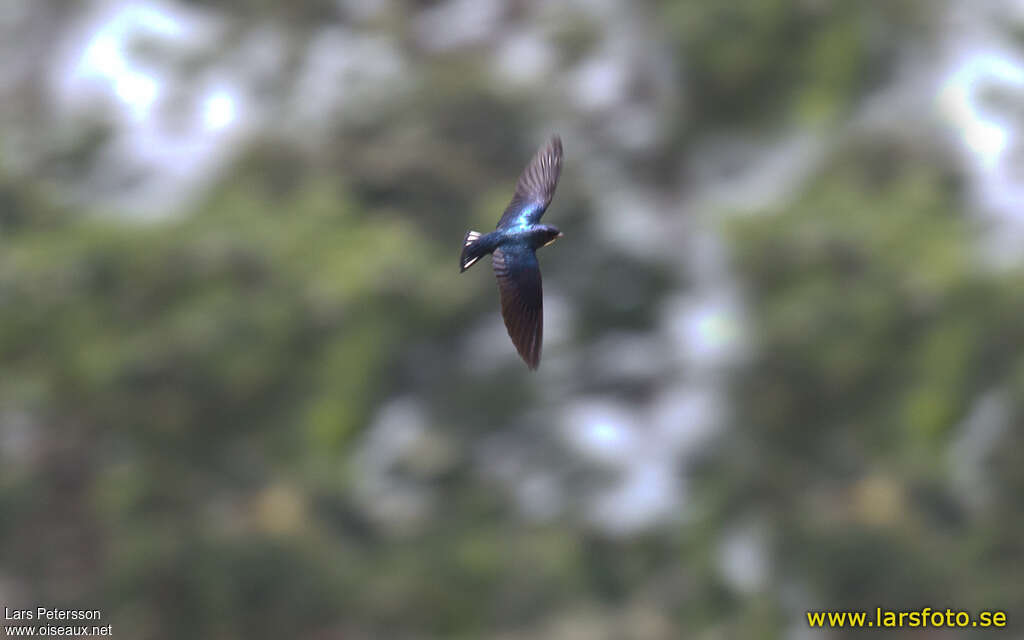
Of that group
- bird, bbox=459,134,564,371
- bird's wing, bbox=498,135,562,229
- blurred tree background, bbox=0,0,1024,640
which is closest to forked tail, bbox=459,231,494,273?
bird, bbox=459,134,564,371

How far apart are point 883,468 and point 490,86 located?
3394 mm

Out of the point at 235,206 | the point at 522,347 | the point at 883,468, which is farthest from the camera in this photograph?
the point at 235,206

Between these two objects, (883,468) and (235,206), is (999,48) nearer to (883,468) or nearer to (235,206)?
(883,468)

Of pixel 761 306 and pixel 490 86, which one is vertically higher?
pixel 490 86

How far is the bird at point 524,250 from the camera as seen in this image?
15.1 ft

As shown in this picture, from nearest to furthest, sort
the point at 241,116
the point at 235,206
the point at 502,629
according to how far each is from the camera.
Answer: the point at 502,629 → the point at 235,206 → the point at 241,116

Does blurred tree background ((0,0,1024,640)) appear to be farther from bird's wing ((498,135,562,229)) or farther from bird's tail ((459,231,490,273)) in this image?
bird's tail ((459,231,490,273))

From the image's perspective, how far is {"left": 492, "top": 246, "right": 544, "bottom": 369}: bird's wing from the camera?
14.9 feet

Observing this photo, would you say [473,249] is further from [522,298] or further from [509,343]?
[509,343]

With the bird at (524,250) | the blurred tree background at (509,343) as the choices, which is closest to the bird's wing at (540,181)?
the bird at (524,250)

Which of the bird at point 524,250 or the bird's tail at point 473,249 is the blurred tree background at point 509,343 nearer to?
the bird at point 524,250

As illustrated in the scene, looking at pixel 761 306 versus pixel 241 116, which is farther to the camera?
pixel 241 116

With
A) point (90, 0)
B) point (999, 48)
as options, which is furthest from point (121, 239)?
point (999, 48)

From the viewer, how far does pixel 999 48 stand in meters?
11.0
